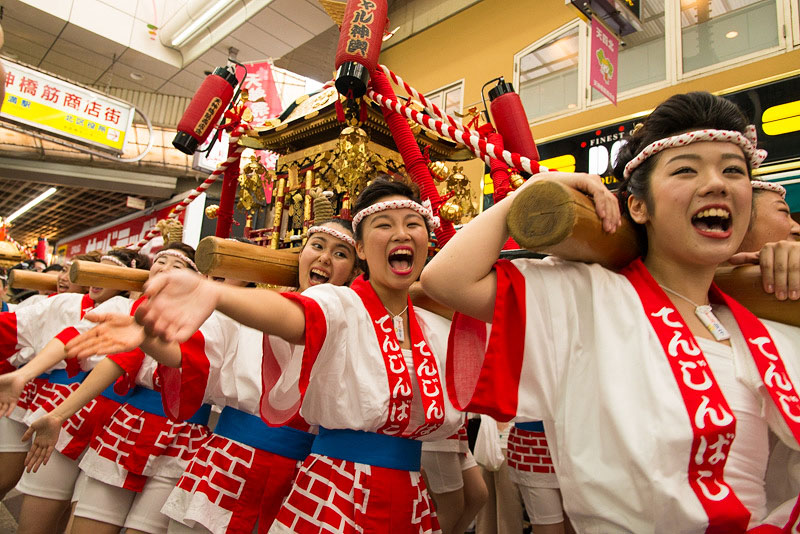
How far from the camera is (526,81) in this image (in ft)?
20.7

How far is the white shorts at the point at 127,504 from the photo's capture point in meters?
1.86

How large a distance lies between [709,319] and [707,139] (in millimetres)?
410

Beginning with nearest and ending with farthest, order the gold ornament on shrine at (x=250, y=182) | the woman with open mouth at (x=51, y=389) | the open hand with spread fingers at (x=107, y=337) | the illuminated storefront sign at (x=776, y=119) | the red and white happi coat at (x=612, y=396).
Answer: the open hand with spread fingers at (x=107, y=337), the red and white happi coat at (x=612, y=396), the woman with open mouth at (x=51, y=389), the gold ornament on shrine at (x=250, y=182), the illuminated storefront sign at (x=776, y=119)

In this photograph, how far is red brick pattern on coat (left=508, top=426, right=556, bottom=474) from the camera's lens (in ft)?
A: 8.39

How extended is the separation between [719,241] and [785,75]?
4403 millimetres

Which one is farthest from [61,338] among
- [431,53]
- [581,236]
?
[431,53]

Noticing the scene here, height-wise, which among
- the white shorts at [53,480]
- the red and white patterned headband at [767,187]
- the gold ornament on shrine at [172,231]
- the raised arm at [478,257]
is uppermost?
the gold ornament on shrine at [172,231]

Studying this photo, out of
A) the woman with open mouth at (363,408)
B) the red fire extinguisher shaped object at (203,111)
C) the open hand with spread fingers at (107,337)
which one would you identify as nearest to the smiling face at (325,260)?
the woman with open mouth at (363,408)

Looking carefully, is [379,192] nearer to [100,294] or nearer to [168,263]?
[168,263]

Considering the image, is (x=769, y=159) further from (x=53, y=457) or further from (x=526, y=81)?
(x=53, y=457)

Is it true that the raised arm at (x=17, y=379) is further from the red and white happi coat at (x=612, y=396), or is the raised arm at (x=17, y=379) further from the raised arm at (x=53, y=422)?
the red and white happi coat at (x=612, y=396)

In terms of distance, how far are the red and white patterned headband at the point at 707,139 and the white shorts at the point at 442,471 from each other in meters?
1.54

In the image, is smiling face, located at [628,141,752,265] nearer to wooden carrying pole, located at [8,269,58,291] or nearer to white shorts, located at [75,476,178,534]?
white shorts, located at [75,476,178,534]

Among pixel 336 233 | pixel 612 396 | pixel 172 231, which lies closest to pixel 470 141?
pixel 336 233
